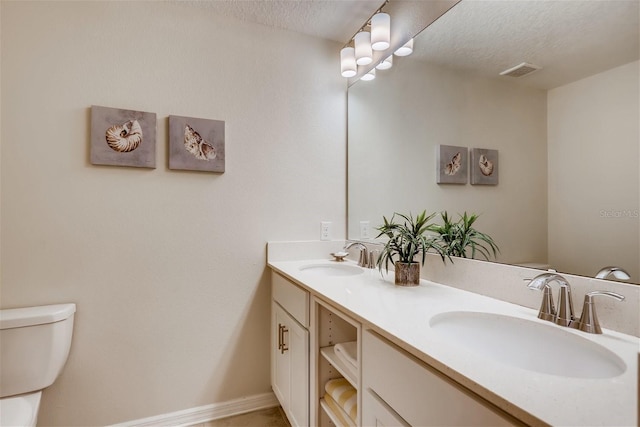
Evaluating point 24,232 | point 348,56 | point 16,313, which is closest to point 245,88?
point 348,56

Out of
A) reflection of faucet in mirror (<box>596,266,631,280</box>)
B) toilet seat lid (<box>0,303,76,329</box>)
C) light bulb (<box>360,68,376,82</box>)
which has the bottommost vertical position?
toilet seat lid (<box>0,303,76,329</box>)

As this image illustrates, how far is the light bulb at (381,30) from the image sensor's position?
1649mm

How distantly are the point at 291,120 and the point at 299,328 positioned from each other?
1194 mm

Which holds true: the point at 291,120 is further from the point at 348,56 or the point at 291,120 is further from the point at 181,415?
the point at 181,415

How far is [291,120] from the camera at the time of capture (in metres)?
1.95

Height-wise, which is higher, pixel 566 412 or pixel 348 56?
pixel 348 56

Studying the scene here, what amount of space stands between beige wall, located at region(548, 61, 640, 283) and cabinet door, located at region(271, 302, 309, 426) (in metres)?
1.01

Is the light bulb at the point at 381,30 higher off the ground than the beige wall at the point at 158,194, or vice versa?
the light bulb at the point at 381,30

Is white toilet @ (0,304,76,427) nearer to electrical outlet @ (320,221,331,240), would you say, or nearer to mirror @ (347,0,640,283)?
electrical outlet @ (320,221,331,240)

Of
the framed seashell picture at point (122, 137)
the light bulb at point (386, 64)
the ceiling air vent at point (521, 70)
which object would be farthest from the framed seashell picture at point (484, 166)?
the framed seashell picture at point (122, 137)

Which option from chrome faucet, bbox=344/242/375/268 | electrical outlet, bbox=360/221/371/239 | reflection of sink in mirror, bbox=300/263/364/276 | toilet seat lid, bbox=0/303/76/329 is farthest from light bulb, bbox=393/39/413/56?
toilet seat lid, bbox=0/303/76/329

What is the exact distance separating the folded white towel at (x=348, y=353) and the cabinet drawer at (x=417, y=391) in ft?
0.43

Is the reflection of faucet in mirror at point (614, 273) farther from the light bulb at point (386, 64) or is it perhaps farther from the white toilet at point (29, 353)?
the white toilet at point (29, 353)

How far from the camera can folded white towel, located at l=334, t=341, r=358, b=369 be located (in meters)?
1.10
